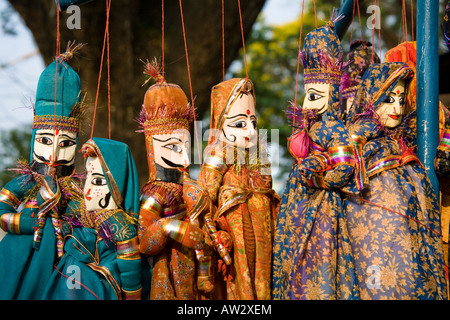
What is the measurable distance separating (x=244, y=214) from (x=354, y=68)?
48.9 inches

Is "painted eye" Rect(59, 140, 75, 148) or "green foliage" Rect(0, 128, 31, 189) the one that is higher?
"green foliage" Rect(0, 128, 31, 189)

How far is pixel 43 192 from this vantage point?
2.72 m

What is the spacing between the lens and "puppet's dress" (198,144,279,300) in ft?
9.39

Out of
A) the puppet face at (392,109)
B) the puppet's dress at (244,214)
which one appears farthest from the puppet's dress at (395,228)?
the puppet's dress at (244,214)

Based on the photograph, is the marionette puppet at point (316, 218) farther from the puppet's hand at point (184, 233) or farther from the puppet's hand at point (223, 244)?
the puppet's hand at point (184, 233)

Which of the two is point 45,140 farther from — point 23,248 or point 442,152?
point 442,152

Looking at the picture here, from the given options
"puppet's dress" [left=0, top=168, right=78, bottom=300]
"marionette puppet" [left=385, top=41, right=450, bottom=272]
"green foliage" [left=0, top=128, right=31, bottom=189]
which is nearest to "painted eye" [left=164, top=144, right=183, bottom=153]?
"puppet's dress" [left=0, top=168, right=78, bottom=300]

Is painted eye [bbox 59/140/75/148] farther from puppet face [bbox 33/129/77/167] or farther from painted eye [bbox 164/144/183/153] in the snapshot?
painted eye [bbox 164/144/183/153]

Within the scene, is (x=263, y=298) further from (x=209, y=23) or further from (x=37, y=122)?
(x=209, y=23)

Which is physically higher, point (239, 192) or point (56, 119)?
point (56, 119)

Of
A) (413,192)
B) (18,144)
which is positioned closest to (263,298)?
(413,192)

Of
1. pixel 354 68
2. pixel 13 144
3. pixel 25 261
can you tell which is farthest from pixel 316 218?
pixel 13 144

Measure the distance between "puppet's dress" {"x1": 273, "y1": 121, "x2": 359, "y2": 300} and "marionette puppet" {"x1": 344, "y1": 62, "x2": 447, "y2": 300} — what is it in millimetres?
71

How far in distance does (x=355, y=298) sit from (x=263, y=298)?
18.1 inches
